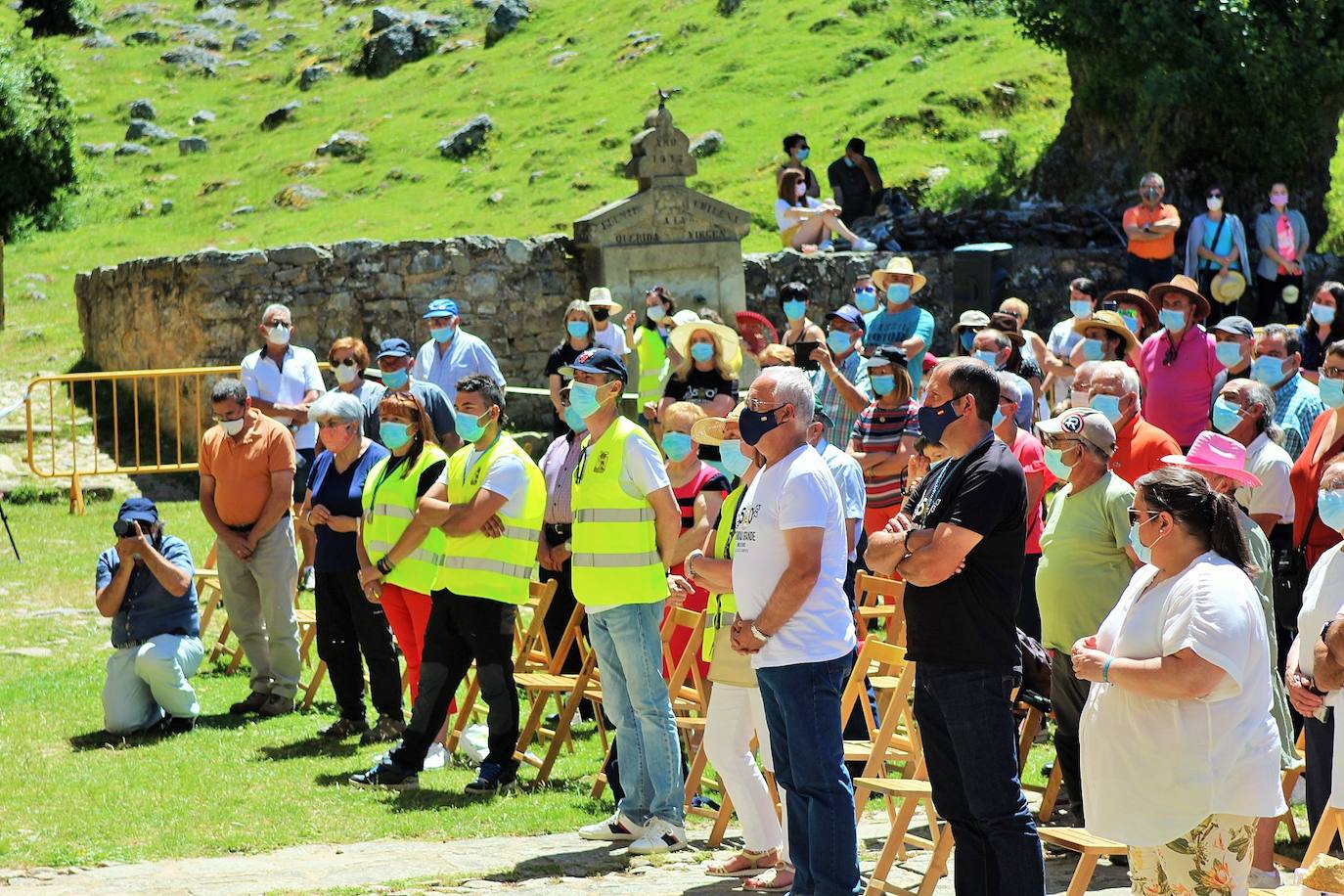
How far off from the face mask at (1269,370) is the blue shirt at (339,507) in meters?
4.98

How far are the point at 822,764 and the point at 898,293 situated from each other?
22.0ft

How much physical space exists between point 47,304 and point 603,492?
55.0ft

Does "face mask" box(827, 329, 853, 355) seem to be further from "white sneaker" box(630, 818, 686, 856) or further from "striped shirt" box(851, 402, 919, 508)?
"white sneaker" box(630, 818, 686, 856)

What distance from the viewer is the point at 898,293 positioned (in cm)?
1198

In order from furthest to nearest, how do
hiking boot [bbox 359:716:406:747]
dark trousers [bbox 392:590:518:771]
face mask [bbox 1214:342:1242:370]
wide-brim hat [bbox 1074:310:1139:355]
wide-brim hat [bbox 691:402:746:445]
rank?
face mask [bbox 1214:342:1242:370], wide-brim hat [bbox 1074:310:1139:355], hiking boot [bbox 359:716:406:747], dark trousers [bbox 392:590:518:771], wide-brim hat [bbox 691:402:746:445]

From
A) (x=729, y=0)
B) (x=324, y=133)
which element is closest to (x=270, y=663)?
(x=324, y=133)

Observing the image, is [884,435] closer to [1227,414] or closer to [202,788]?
[1227,414]

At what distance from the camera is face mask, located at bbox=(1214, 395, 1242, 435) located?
788 centimetres

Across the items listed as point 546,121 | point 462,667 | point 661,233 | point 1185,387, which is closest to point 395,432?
point 462,667

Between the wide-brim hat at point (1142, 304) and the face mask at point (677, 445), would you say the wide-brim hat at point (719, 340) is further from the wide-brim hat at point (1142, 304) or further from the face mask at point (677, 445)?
the wide-brim hat at point (1142, 304)

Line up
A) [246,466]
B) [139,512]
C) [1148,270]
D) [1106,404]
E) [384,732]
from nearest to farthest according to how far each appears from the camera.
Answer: [1106,404] < [384,732] < [139,512] < [246,466] < [1148,270]

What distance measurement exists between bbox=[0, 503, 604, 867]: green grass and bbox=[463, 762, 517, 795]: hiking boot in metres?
0.11

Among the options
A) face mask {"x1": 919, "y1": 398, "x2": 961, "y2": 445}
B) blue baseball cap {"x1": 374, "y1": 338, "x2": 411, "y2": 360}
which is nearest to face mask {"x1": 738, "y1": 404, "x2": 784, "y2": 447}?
face mask {"x1": 919, "y1": 398, "x2": 961, "y2": 445}

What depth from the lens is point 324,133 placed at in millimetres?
32531
